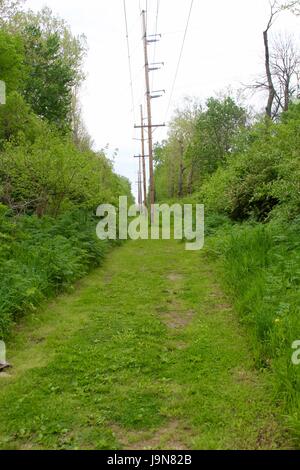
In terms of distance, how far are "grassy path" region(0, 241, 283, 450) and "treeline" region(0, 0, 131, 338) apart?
66 centimetres

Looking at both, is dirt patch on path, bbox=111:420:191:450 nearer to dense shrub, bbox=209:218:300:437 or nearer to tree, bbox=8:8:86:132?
dense shrub, bbox=209:218:300:437

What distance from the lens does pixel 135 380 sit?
398 cm

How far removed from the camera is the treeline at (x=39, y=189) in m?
6.64

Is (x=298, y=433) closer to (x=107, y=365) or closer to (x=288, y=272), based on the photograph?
(x=107, y=365)

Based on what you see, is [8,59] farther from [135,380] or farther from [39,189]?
[135,380]

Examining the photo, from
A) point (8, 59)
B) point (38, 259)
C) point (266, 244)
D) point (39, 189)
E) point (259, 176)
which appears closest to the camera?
point (38, 259)

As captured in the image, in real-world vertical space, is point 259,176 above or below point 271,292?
above

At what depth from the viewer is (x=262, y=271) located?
616cm

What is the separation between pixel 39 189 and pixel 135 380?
7.60m

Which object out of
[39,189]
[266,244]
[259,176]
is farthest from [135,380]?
[259,176]

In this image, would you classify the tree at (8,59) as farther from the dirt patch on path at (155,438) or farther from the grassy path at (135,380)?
the dirt patch on path at (155,438)

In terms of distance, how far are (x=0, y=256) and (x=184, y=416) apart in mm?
4598
